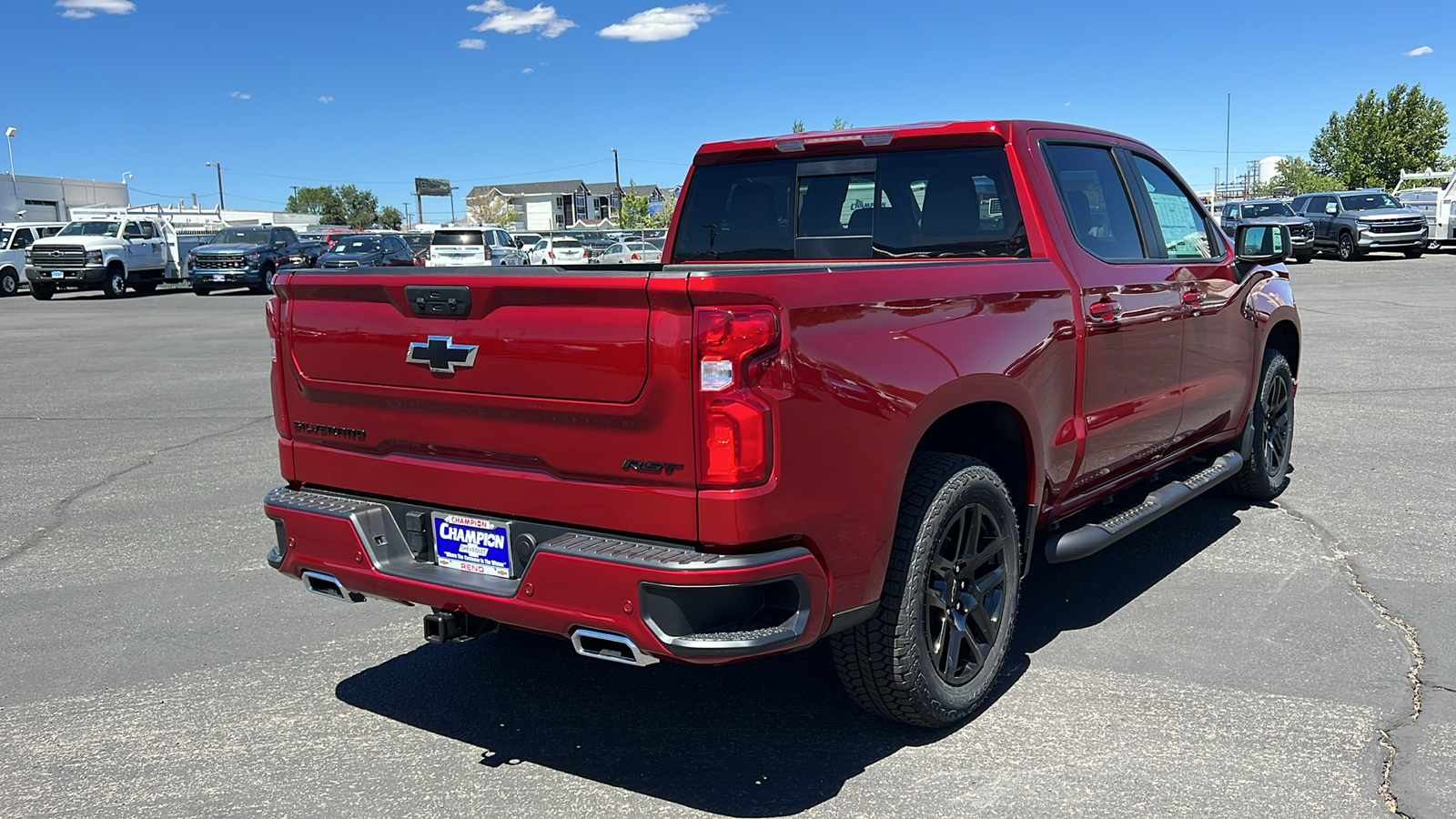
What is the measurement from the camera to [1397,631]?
14.9 feet

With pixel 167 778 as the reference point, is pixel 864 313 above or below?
above

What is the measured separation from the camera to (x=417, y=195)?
10812 cm

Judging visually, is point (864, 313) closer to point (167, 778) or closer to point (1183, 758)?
point (1183, 758)

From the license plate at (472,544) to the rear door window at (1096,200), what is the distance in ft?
8.23

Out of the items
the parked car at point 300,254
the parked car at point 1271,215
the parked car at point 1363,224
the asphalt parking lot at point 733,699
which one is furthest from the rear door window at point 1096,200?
the parked car at point 1363,224

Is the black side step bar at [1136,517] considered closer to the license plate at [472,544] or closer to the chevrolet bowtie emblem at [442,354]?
the license plate at [472,544]

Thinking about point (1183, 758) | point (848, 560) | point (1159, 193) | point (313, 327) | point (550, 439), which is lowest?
point (1183, 758)

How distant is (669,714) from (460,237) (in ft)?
92.9

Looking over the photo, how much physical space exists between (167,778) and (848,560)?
215 centimetres

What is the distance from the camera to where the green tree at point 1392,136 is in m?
64.1

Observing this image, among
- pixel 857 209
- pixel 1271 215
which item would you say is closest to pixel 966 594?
pixel 857 209

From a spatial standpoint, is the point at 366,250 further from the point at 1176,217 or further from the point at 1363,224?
the point at 1176,217

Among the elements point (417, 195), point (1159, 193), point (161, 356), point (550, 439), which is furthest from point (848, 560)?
point (417, 195)

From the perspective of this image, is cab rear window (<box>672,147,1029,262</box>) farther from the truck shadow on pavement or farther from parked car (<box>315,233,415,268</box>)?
parked car (<box>315,233,415,268</box>)
